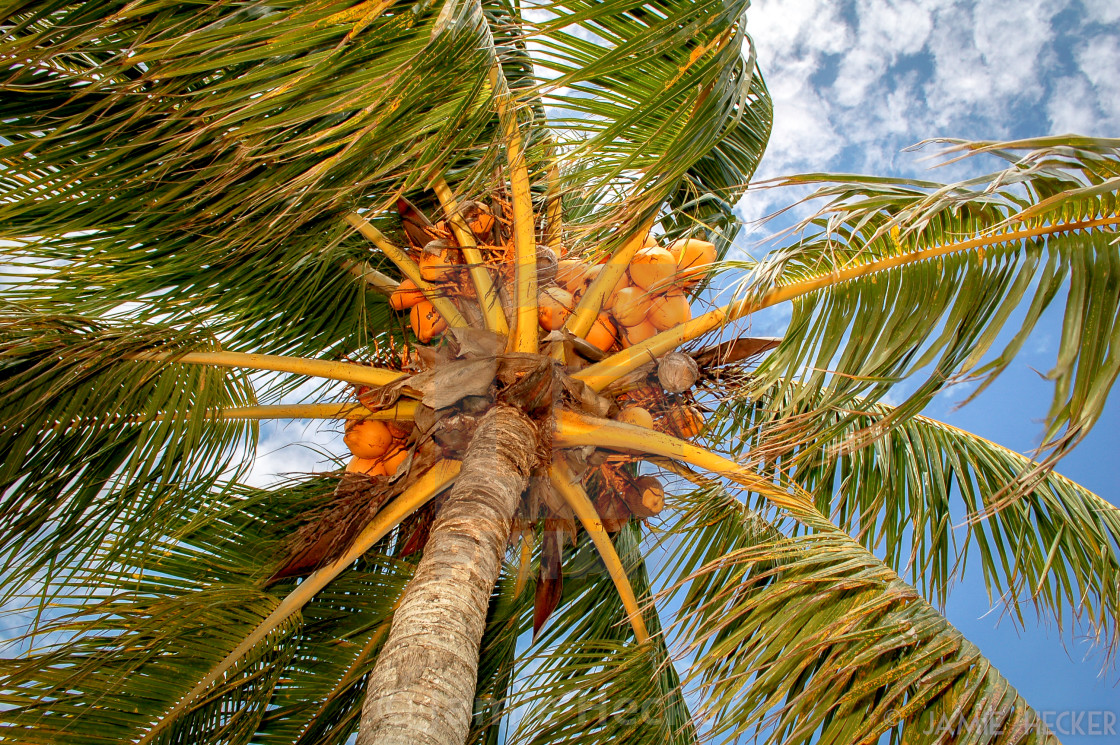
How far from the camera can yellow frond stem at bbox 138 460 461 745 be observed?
2.59 metres

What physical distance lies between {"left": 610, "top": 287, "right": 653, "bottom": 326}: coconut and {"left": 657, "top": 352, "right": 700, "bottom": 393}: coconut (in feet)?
0.70

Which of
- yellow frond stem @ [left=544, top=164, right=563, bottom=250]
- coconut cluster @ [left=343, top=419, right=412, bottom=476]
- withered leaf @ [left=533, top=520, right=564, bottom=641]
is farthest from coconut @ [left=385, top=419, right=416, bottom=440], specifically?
yellow frond stem @ [left=544, top=164, right=563, bottom=250]

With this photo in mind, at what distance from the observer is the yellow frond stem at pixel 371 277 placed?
3391 millimetres

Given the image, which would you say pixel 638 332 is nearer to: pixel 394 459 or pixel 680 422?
pixel 680 422

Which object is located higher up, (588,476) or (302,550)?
(588,476)

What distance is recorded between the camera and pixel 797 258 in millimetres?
2764

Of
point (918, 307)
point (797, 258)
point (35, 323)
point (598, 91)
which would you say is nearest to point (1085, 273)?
→ point (918, 307)

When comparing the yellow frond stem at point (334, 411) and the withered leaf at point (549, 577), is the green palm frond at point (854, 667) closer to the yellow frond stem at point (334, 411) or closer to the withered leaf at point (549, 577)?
the withered leaf at point (549, 577)

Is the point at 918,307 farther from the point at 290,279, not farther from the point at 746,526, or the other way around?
the point at 290,279

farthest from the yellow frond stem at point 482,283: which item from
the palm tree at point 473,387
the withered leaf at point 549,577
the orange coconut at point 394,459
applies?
the withered leaf at point 549,577

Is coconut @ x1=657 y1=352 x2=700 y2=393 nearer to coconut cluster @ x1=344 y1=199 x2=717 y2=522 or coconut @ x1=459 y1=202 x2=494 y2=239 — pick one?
coconut cluster @ x1=344 y1=199 x2=717 y2=522

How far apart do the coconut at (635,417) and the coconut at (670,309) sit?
1.27ft

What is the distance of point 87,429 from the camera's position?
2.51m

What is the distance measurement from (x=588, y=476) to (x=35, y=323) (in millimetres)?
2068
